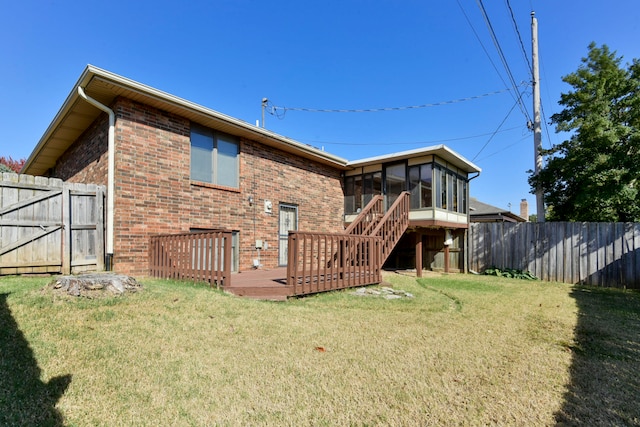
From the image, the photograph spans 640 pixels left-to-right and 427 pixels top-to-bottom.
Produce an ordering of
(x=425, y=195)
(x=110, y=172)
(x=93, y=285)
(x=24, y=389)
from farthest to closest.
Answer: (x=425, y=195) < (x=110, y=172) < (x=93, y=285) < (x=24, y=389)

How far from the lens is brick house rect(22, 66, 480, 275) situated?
21.5ft

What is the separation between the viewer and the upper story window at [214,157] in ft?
25.8

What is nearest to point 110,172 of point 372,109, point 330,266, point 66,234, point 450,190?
point 66,234

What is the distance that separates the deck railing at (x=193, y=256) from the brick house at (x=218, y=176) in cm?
41

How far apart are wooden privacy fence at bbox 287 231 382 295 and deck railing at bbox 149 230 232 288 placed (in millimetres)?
1131

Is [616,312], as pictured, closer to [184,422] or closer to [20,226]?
[184,422]

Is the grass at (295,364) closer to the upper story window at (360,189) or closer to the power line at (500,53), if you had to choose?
the upper story window at (360,189)

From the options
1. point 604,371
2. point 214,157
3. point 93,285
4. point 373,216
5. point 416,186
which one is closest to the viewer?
point 604,371

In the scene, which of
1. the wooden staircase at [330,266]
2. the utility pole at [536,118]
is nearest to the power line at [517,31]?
the utility pole at [536,118]

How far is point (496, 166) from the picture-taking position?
18391 millimetres

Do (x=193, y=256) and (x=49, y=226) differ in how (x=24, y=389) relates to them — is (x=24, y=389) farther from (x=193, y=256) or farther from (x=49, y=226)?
(x=49, y=226)

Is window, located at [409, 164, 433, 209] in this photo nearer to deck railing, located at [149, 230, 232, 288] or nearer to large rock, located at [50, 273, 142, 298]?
deck railing, located at [149, 230, 232, 288]

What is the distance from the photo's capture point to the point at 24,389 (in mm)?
2139

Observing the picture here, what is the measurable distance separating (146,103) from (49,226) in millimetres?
3098
